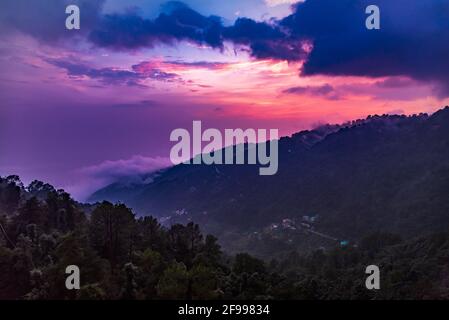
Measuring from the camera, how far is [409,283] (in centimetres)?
7969

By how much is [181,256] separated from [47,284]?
64.3 feet

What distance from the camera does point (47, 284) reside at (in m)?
33.8

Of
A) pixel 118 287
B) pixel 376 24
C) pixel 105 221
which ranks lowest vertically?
pixel 118 287

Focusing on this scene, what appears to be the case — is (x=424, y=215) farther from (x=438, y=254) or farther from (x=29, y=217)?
(x=29, y=217)

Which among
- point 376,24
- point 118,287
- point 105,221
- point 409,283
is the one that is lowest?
point 409,283

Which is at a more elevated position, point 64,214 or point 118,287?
point 64,214
